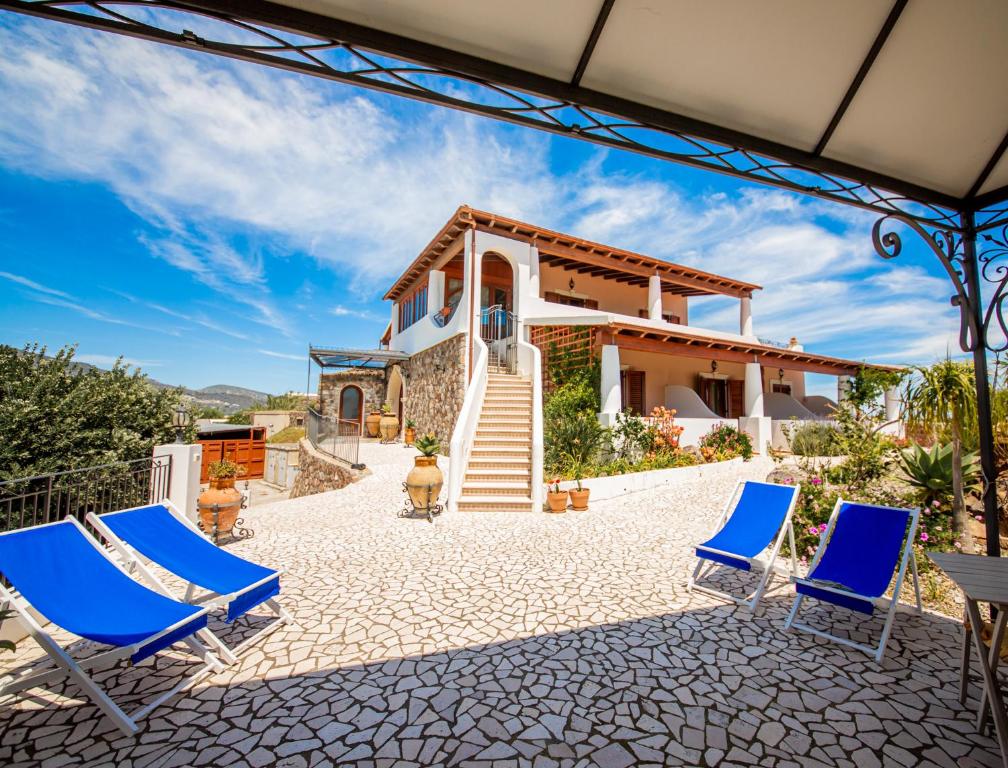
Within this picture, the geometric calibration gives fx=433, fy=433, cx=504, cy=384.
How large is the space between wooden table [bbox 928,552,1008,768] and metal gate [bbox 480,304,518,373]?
1126cm

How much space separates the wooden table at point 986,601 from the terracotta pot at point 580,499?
5494 millimetres

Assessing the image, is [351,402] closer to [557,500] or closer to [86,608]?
[557,500]

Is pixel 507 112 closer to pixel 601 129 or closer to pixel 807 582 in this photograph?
pixel 601 129

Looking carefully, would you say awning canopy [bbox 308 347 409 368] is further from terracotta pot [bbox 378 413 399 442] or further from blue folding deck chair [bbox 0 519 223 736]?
blue folding deck chair [bbox 0 519 223 736]

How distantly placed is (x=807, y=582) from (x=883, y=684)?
0.82 meters

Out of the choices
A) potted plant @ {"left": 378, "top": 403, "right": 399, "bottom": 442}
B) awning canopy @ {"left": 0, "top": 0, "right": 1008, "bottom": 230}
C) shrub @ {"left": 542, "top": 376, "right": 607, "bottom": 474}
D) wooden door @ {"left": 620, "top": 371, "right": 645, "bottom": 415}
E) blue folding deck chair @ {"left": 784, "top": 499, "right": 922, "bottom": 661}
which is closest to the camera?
awning canopy @ {"left": 0, "top": 0, "right": 1008, "bottom": 230}

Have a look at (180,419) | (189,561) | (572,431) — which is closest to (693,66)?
(189,561)

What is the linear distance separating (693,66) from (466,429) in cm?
817

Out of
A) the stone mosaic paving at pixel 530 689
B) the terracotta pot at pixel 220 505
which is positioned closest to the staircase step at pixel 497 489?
the stone mosaic paving at pixel 530 689

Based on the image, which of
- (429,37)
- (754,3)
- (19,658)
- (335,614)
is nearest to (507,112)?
(429,37)

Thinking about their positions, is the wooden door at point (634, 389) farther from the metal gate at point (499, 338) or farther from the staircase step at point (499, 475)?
the staircase step at point (499, 475)

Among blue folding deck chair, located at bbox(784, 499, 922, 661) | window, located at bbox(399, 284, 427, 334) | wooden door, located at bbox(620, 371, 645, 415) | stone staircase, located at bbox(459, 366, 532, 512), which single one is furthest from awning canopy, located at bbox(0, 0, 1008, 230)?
window, located at bbox(399, 284, 427, 334)

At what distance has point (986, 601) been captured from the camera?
218cm

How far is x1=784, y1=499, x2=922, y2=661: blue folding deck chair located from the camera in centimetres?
346
